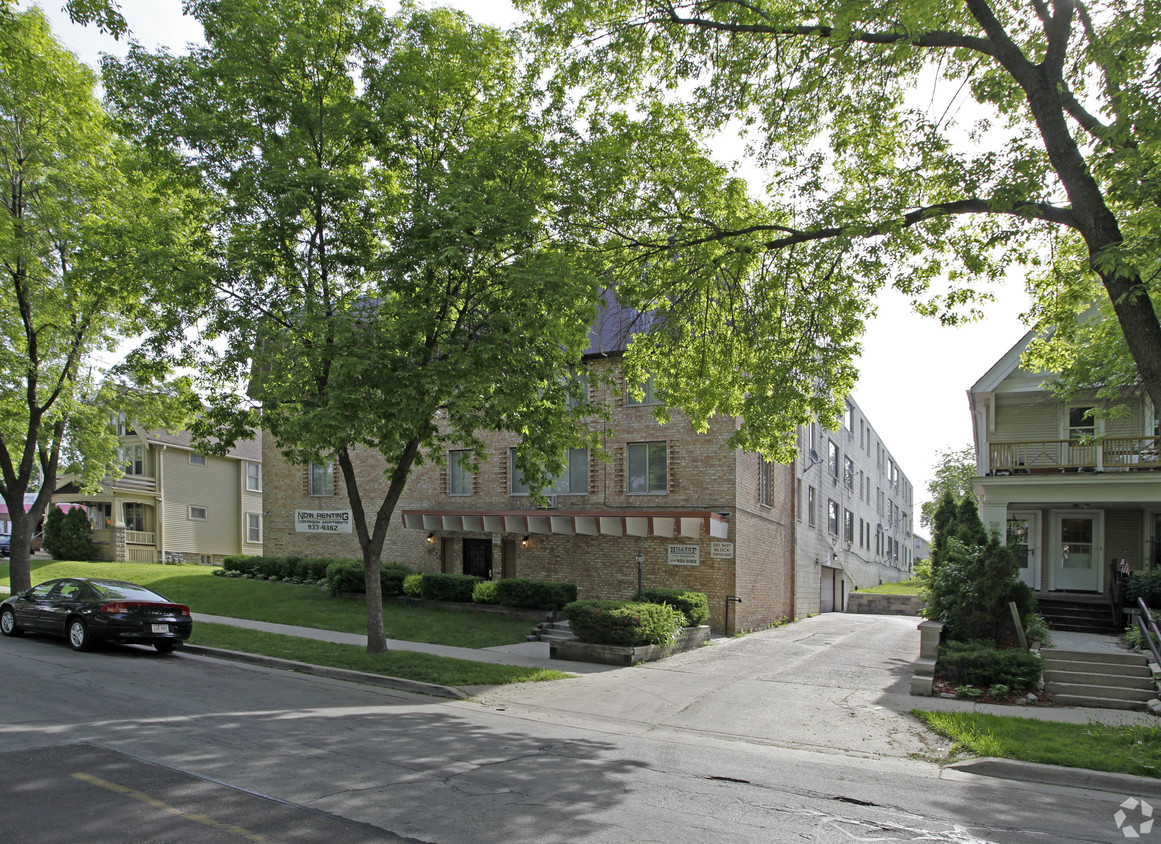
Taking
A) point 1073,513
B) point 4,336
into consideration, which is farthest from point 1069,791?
point 4,336

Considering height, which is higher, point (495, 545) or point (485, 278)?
point (485, 278)

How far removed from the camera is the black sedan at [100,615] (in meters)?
13.6

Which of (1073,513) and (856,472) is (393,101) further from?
(856,472)

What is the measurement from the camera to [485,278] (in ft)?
41.6

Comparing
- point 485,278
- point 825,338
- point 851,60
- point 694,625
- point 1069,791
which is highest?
point 851,60

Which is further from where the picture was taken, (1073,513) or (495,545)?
(495,545)

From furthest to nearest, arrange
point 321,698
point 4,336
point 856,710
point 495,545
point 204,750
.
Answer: point 495,545, point 4,336, point 856,710, point 321,698, point 204,750

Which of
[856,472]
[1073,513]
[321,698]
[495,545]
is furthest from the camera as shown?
[856,472]

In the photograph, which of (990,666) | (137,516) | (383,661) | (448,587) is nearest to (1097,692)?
(990,666)

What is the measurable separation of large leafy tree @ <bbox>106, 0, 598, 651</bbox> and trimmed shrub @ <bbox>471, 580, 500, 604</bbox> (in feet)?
27.0

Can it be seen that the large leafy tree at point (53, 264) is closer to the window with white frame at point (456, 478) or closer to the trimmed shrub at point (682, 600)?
the window with white frame at point (456, 478)

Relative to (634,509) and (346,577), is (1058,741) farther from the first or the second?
(346,577)

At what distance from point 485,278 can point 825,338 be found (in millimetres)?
6056

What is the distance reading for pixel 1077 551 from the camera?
2184 cm
